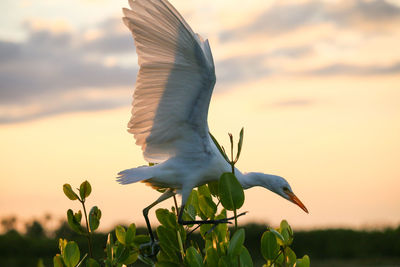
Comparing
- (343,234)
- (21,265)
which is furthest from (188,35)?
(343,234)

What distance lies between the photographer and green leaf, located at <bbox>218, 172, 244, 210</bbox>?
1.79m

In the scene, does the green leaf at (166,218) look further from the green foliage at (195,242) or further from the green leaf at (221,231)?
the green leaf at (221,231)

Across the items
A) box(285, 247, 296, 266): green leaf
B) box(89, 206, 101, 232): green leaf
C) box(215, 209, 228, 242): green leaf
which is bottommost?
box(285, 247, 296, 266): green leaf

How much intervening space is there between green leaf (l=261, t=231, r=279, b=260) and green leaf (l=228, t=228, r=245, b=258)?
225 mm

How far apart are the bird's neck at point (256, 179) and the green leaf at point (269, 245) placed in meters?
0.96

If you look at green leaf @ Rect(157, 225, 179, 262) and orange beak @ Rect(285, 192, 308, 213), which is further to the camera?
orange beak @ Rect(285, 192, 308, 213)

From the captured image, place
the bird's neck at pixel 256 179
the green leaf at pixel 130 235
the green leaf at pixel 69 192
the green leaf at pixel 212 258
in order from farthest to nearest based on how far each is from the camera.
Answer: the bird's neck at pixel 256 179, the green leaf at pixel 69 192, the green leaf at pixel 130 235, the green leaf at pixel 212 258

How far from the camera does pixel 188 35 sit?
2396 millimetres

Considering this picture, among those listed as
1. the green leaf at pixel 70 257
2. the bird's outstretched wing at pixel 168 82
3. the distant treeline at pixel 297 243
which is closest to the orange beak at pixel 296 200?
the bird's outstretched wing at pixel 168 82

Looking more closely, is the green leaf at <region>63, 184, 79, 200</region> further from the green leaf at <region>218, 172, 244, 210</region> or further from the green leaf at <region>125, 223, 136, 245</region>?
the green leaf at <region>218, 172, 244, 210</region>

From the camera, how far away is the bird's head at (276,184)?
2873 mm

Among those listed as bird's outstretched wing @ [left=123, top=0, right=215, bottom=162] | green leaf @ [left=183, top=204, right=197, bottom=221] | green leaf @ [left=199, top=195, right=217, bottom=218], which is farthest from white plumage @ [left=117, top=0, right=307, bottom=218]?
green leaf @ [left=199, top=195, right=217, bottom=218]

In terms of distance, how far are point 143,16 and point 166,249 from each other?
3.52ft

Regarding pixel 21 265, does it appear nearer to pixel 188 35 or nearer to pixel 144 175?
pixel 144 175
